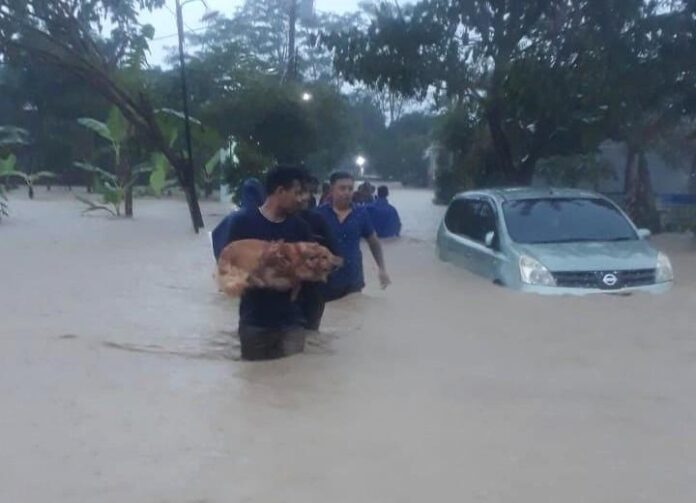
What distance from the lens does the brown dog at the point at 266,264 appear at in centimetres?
829

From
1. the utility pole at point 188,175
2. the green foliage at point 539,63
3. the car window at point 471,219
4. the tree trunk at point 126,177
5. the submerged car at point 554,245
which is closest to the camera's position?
the submerged car at point 554,245

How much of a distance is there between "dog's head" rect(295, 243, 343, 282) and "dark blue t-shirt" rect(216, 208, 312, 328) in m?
0.23

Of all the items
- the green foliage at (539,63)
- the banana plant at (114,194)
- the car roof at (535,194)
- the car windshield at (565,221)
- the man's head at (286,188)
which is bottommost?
the banana plant at (114,194)

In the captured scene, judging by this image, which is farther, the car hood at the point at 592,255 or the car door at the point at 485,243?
the car door at the point at 485,243

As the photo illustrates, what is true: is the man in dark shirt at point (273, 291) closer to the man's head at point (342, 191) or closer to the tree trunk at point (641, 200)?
the man's head at point (342, 191)

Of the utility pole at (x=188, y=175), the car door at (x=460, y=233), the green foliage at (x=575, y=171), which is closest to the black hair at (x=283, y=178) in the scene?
the car door at (x=460, y=233)

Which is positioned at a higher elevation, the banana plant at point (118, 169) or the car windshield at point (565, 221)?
the car windshield at point (565, 221)

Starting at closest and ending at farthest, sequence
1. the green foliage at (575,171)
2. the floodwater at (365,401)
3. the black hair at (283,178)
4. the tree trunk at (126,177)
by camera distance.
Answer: the floodwater at (365,401) → the black hair at (283,178) → the tree trunk at (126,177) → the green foliage at (575,171)

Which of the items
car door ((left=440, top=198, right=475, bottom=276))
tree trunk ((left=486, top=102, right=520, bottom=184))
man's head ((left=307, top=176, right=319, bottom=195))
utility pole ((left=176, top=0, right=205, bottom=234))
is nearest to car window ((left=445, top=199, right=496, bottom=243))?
car door ((left=440, top=198, right=475, bottom=276))

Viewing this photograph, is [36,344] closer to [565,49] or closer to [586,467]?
[586,467]

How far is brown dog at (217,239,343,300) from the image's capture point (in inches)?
326

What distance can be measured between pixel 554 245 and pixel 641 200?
18.2 m

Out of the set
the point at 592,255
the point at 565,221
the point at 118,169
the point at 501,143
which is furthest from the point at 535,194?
A: the point at 118,169

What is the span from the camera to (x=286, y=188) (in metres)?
8.48
